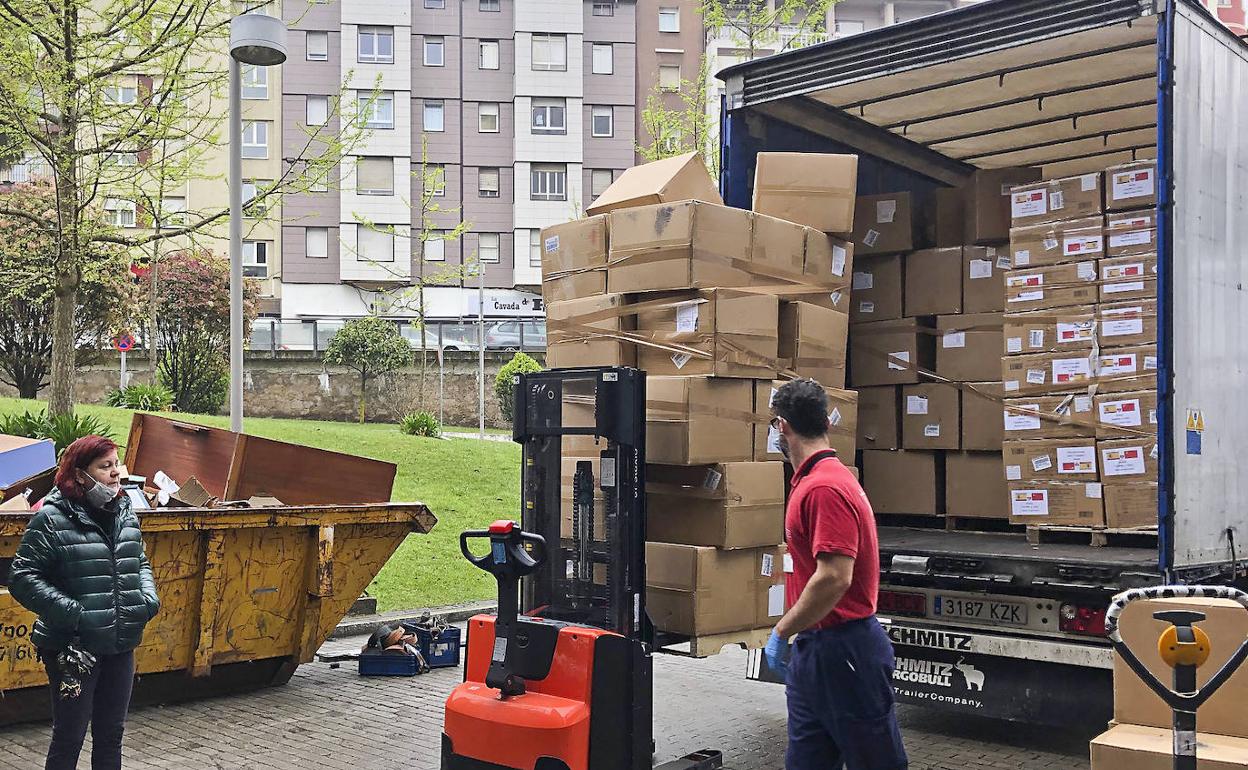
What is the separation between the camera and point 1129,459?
607cm

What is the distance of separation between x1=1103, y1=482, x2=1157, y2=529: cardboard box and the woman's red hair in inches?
191

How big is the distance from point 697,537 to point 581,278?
1479 millimetres

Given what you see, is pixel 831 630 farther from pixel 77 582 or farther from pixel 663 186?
pixel 77 582

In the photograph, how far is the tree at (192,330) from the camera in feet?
85.5

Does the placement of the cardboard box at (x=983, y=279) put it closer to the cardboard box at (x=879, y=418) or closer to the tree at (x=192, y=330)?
the cardboard box at (x=879, y=418)

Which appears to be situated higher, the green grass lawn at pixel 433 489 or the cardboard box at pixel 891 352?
the cardboard box at pixel 891 352

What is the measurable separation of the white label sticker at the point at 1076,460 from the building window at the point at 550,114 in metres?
43.1

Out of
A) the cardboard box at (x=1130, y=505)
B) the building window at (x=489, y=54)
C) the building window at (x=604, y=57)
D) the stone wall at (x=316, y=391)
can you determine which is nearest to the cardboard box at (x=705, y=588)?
the cardboard box at (x=1130, y=505)

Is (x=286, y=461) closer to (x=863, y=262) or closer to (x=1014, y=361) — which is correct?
(x=863, y=262)

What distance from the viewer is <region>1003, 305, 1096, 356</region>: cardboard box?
6348mm

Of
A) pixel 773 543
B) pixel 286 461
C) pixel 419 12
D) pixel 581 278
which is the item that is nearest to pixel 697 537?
pixel 773 543

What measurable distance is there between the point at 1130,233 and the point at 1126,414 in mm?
985

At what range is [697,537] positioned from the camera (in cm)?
566

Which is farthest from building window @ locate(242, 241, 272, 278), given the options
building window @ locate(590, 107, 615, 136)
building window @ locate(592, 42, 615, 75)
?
building window @ locate(592, 42, 615, 75)
